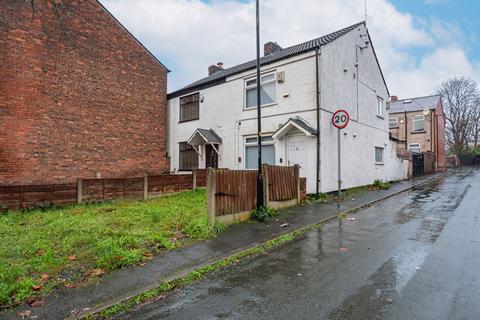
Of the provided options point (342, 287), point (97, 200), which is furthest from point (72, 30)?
point (342, 287)

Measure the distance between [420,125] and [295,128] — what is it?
27.0 m

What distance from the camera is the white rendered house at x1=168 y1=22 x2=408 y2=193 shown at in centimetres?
1284

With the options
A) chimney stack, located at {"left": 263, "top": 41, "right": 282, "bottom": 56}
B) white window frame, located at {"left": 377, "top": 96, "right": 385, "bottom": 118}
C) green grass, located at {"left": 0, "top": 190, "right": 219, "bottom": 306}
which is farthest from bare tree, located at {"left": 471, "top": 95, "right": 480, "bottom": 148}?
green grass, located at {"left": 0, "top": 190, "right": 219, "bottom": 306}

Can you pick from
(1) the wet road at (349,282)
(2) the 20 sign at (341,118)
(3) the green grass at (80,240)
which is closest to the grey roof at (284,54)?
(2) the 20 sign at (341,118)

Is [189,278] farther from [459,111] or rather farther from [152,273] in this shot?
[459,111]

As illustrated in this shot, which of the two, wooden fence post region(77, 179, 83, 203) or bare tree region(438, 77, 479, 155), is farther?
bare tree region(438, 77, 479, 155)

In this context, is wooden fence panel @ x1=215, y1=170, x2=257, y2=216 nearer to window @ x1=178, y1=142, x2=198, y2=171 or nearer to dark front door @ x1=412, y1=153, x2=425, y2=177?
window @ x1=178, y1=142, x2=198, y2=171

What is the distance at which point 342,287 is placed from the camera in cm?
404

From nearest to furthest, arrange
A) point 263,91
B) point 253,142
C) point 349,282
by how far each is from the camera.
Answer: point 349,282
point 263,91
point 253,142

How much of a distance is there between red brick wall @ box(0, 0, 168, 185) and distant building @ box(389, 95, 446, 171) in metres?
27.4

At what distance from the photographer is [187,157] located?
18.7 meters

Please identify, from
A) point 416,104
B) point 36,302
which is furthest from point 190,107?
point 416,104

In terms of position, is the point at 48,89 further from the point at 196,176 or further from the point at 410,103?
the point at 410,103

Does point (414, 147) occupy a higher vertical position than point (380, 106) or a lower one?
lower
